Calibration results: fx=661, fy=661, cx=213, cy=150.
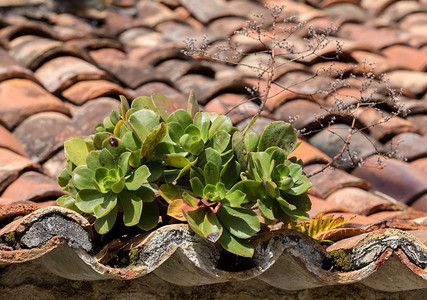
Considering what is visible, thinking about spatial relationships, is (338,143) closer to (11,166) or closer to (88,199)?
(11,166)

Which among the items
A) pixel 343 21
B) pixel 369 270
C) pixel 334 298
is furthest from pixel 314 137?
pixel 343 21

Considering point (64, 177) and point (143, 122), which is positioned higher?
point (143, 122)

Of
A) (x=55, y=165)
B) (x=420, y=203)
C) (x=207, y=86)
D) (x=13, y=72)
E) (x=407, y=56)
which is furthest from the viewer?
(x=407, y=56)

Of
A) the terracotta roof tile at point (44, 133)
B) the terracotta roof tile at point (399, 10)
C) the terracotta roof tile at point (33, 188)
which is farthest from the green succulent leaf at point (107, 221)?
the terracotta roof tile at point (399, 10)

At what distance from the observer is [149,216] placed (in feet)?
5.43

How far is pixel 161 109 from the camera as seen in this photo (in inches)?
71.1

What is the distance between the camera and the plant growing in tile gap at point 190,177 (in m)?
1.58

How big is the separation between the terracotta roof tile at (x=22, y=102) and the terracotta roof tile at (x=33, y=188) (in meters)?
0.55

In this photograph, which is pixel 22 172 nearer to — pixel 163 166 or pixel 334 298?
pixel 163 166

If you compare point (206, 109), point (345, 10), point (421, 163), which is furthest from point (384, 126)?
point (345, 10)

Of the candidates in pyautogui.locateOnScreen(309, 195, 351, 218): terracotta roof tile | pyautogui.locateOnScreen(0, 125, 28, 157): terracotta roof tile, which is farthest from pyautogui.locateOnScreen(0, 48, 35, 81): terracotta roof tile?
pyautogui.locateOnScreen(309, 195, 351, 218): terracotta roof tile

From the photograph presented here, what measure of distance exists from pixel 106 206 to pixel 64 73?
196 cm

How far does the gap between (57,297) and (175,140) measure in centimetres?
53

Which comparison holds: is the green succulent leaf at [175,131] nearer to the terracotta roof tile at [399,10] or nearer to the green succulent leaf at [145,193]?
the green succulent leaf at [145,193]
